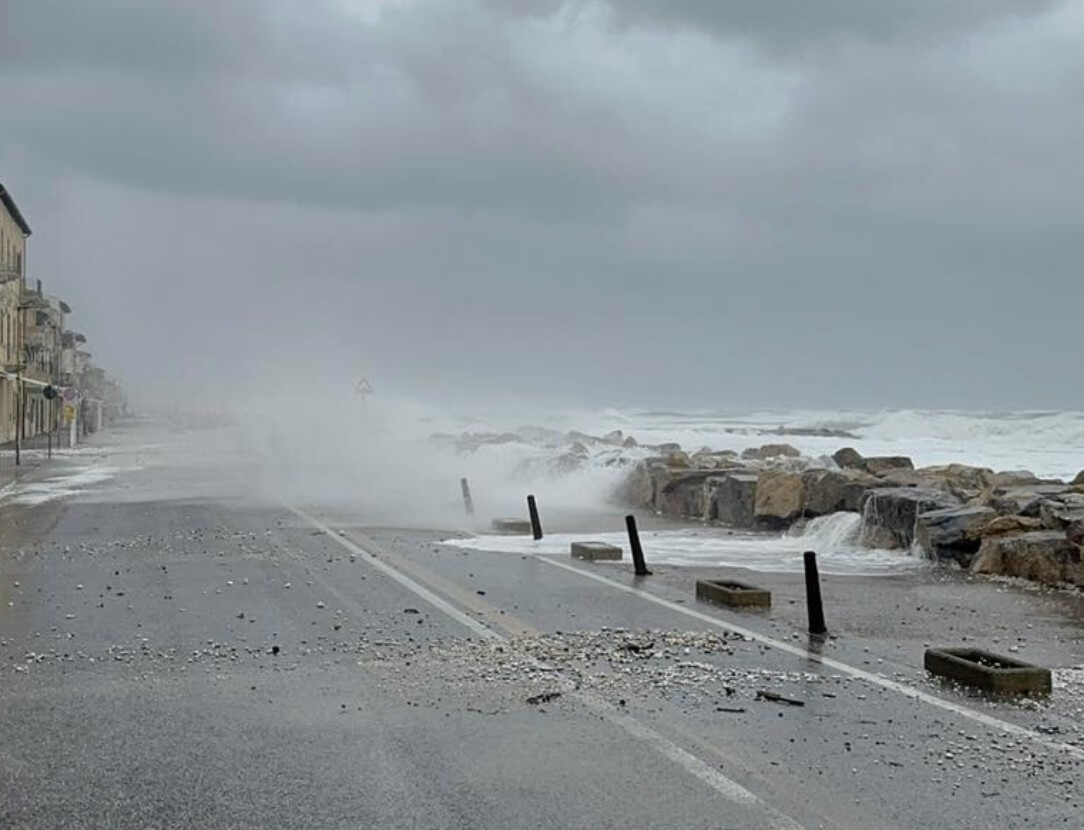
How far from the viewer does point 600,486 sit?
1176 inches

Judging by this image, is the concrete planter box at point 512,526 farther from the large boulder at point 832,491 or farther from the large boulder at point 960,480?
the large boulder at point 960,480

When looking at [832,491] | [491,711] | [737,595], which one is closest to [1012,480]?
[832,491]

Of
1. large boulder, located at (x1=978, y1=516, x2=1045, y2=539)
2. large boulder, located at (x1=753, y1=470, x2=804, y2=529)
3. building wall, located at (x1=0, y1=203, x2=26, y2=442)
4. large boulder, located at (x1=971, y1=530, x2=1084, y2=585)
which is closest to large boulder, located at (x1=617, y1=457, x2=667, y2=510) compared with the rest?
large boulder, located at (x1=753, y1=470, x2=804, y2=529)

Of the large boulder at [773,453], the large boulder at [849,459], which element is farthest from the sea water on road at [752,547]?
the large boulder at [773,453]

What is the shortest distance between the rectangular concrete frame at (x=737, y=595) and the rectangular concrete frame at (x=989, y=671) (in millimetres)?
2954

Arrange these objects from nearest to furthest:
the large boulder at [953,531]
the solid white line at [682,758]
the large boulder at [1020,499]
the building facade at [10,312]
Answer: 1. the solid white line at [682,758]
2. the large boulder at [953,531]
3. the large boulder at [1020,499]
4. the building facade at [10,312]

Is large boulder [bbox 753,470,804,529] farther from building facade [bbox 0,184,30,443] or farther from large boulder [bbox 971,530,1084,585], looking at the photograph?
building facade [bbox 0,184,30,443]

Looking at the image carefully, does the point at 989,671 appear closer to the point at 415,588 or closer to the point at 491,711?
the point at 491,711

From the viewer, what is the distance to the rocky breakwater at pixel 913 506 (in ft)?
47.9

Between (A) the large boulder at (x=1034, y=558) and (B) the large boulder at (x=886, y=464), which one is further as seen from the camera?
(B) the large boulder at (x=886, y=464)

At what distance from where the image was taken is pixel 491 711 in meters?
7.47

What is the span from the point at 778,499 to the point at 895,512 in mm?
3544

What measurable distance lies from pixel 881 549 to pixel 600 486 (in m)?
12.7

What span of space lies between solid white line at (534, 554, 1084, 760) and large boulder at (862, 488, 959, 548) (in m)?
5.73
